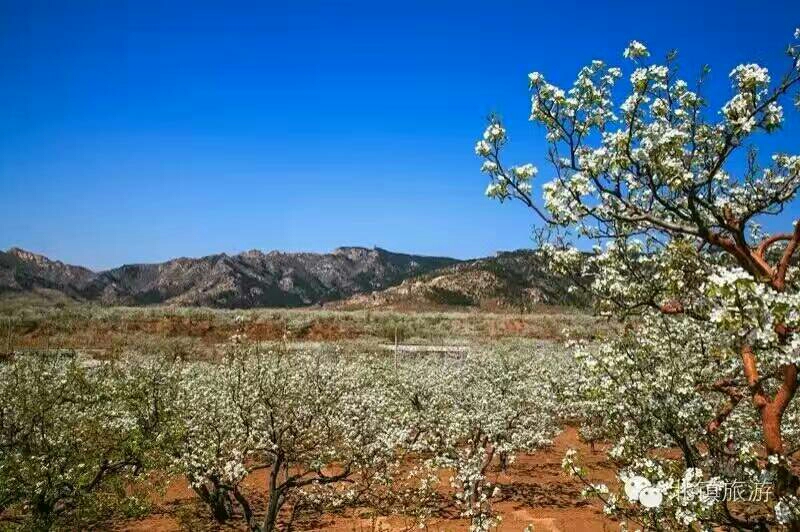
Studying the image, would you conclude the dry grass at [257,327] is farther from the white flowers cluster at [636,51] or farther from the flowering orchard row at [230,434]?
the white flowers cluster at [636,51]

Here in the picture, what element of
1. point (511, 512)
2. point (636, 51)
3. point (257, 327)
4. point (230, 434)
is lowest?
point (511, 512)

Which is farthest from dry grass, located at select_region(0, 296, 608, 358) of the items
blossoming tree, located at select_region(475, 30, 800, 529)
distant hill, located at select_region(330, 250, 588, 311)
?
blossoming tree, located at select_region(475, 30, 800, 529)

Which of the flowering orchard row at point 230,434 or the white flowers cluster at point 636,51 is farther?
the flowering orchard row at point 230,434

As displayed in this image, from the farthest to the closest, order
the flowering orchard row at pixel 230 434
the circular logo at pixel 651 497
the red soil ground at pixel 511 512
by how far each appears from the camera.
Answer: the red soil ground at pixel 511 512
the flowering orchard row at pixel 230 434
the circular logo at pixel 651 497

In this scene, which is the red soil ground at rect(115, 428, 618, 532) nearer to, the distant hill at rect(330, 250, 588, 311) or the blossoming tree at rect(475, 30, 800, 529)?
the blossoming tree at rect(475, 30, 800, 529)

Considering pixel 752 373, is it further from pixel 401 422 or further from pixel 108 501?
pixel 108 501

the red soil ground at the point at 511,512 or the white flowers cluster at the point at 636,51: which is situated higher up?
the white flowers cluster at the point at 636,51

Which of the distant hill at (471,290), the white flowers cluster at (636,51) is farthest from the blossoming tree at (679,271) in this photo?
the distant hill at (471,290)

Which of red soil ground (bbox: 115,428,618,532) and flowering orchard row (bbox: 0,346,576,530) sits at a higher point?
flowering orchard row (bbox: 0,346,576,530)

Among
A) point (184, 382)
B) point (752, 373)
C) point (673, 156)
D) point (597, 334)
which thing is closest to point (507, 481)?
point (184, 382)

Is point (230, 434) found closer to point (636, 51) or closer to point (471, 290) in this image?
point (636, 51)

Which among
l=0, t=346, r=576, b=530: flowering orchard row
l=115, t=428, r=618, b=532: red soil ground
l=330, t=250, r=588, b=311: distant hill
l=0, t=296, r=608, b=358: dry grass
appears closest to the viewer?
l=0, t=346, r=576, b=530: flowering orchard row

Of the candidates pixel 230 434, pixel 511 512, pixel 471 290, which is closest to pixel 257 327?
pixel 511 512

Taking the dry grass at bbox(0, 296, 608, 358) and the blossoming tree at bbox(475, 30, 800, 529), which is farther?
the dry grass at bbox(0, 296, 608, 358)
